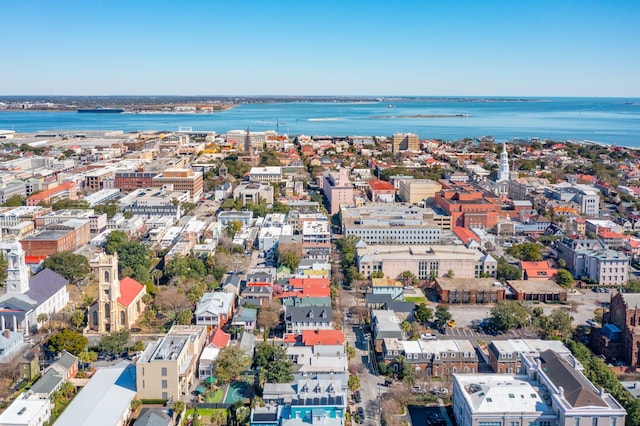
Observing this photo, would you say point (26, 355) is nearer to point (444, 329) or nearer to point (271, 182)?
point (444, 329)

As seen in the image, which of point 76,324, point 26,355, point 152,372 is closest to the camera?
point 152,372

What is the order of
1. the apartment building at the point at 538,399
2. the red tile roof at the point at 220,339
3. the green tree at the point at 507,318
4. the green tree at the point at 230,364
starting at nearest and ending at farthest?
the apartment building at the point at 538,399, the green tree at the point at 230,364, the red tile roof at the point at 220,339, the green tree at the point at 507,318

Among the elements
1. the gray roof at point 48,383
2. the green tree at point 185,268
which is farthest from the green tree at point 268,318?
the gray roof at point 48,383

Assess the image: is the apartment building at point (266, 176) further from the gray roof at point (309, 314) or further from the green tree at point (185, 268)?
the gray roof at point (309, 314)

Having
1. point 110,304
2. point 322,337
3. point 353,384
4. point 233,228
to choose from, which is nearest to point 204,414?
point 353,384

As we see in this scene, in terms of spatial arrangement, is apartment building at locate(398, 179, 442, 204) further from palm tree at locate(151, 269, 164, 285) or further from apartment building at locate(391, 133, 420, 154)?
apartment building at locate(391, 133, 420, 154)

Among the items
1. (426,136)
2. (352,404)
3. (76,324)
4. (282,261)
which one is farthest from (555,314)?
(426,136)

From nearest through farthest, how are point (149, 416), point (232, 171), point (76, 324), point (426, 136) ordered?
point (149, 416)
point (76, 324)
point (232, 171)
point (426, 136)

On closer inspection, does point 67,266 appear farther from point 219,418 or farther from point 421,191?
point 421,191
